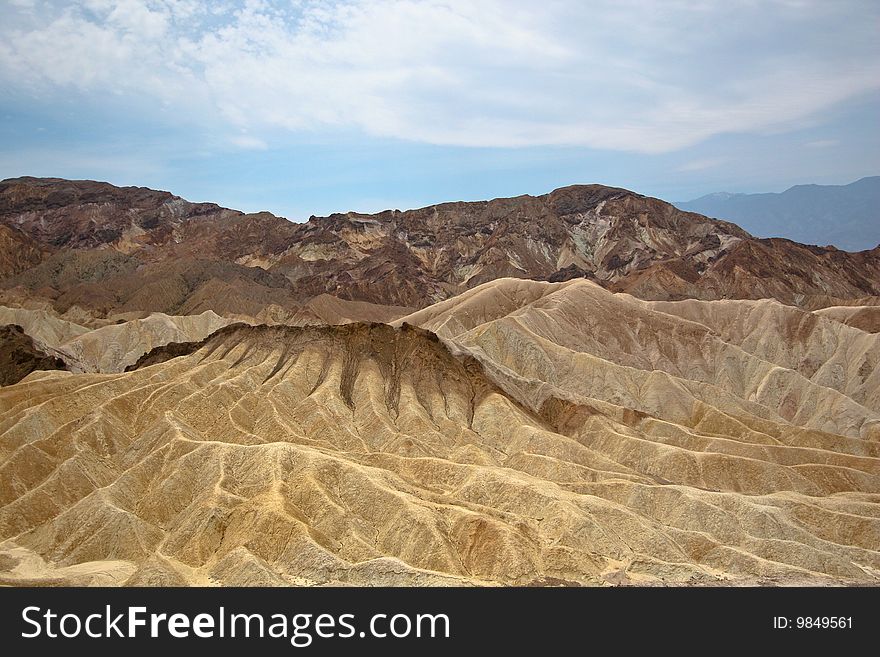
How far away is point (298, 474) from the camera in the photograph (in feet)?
203

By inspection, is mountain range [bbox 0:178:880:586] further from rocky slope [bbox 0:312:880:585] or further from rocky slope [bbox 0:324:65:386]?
rocky slope [bbox 0:324:65:386]

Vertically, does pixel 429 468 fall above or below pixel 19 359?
below

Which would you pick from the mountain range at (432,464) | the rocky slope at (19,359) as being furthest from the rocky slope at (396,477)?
the rocky slope at (19,359)

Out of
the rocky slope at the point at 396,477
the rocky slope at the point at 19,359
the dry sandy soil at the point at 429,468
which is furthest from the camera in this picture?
the rocky slope at the point at 19,359

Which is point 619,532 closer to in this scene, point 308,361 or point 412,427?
point 412,427

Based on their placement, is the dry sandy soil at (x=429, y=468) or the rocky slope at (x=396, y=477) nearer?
the rocky slope at (x=396, y=477)

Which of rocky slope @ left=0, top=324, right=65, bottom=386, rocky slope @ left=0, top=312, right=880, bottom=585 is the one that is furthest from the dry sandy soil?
rocky slope @ left=0, top=324, right=65, bottom=386

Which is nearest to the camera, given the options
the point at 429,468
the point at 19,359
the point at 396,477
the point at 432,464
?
the point at 396,477

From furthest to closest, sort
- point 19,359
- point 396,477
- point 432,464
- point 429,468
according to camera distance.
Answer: point 19,359 → point 432,464 → point 429,468 → point 396,477

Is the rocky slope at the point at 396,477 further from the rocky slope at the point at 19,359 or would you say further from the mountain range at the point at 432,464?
the rocky slope at the point at 19,359

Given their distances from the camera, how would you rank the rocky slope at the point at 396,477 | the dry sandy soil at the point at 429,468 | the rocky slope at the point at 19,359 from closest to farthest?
the rocky slope at the point at 396,477
the dry sandy soil at the point at 429,468
the rocky slope at the point at 19,359

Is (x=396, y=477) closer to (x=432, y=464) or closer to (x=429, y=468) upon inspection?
(x=429, y=468)

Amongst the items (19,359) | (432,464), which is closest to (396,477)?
(432,464)
